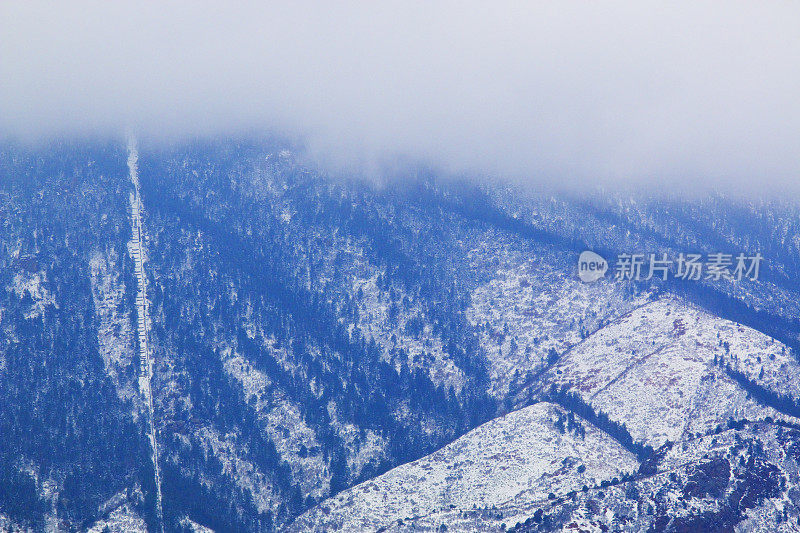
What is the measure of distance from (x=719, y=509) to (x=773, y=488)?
49.2 ft

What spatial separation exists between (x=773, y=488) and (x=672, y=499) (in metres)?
23.5

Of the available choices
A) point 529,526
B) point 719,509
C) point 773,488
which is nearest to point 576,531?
point 529,526

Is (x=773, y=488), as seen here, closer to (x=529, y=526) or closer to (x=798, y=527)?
(x=798, y=527)

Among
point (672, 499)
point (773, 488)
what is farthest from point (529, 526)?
point (773, 488)

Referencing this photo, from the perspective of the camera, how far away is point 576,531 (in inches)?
7564

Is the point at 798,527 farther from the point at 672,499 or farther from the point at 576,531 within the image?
the point at 576,531

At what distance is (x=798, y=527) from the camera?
192m

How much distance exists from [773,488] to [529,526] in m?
55.1

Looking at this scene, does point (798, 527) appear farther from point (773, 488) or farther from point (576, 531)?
point (576, 531)

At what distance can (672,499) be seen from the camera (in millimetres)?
197250

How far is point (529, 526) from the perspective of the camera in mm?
199250

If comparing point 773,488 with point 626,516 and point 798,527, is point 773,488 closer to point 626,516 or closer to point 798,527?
point 798,527

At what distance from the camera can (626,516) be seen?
19462 centimetres

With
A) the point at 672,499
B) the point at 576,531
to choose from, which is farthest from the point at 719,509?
the point at 576,531
